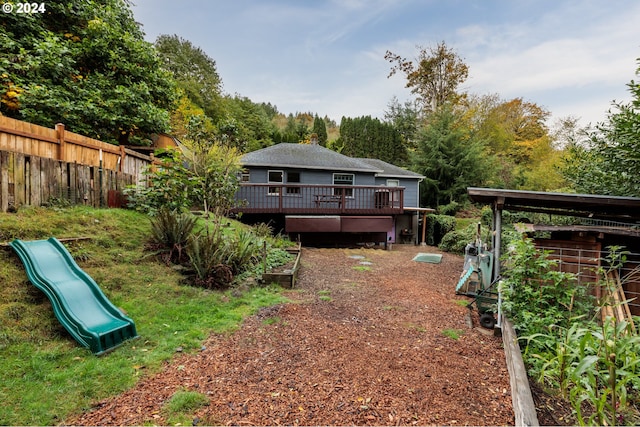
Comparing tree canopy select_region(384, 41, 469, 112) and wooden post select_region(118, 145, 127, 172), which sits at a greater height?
tree canopy select_region(384, 41, 469, 112)

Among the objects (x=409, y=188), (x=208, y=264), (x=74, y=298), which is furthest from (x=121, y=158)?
(x=409, y=188)

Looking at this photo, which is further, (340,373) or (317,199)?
(317,199)

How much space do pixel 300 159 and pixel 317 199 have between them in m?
2.56

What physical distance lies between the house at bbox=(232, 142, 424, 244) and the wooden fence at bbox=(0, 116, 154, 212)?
4.74 m

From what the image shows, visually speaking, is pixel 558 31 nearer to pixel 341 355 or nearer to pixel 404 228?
pixel 404 228

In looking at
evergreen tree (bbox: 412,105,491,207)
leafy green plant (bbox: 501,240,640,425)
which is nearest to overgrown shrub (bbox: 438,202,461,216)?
evergreen tree (bbox: 412,105,491,207)

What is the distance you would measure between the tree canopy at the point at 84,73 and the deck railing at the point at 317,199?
439cm

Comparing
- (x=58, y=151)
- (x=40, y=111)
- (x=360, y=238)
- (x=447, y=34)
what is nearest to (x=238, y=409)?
(x=58, y=151)

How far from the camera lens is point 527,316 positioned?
3.18 meters

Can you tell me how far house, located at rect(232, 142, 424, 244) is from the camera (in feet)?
38.8

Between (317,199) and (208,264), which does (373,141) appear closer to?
(317,199)

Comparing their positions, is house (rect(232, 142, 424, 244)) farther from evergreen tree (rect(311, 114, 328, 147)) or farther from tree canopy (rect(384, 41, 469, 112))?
tree canopy (rect(384, 41, 469, 112))

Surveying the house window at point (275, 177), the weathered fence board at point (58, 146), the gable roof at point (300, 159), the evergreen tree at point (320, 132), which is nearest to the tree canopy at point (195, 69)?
the evergreen tree at point (320, 132)

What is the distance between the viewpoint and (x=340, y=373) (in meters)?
2.84
